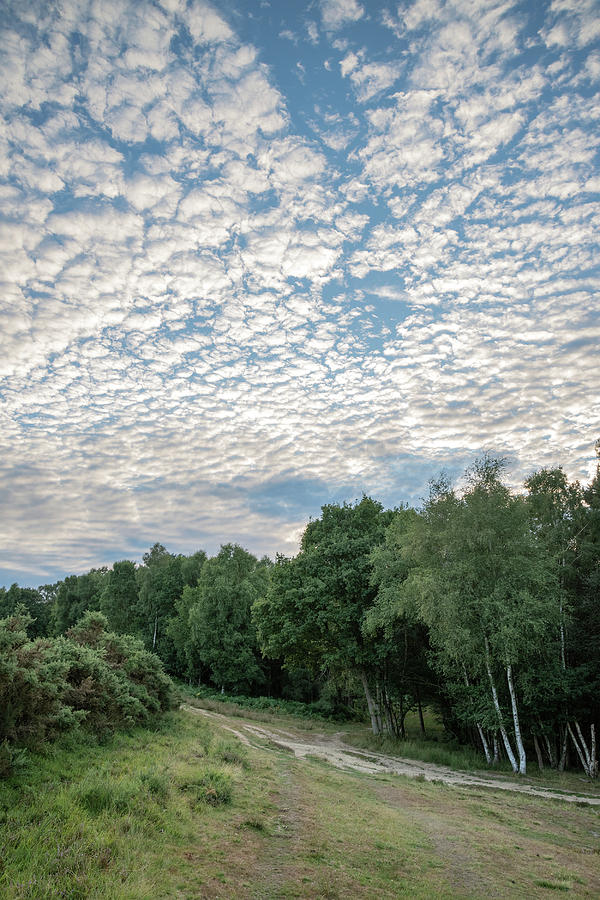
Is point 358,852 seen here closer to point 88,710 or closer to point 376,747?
point 88,710

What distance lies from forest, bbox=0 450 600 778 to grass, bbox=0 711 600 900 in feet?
5.52

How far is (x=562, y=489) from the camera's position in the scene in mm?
30375

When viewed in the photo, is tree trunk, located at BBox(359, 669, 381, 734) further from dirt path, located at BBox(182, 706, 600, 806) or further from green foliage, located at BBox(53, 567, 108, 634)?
green foliage, located at BBox(53, 567, 108, 634)

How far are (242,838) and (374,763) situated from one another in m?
19.2

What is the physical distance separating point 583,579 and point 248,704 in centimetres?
3579

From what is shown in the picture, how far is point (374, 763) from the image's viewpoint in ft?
82.9

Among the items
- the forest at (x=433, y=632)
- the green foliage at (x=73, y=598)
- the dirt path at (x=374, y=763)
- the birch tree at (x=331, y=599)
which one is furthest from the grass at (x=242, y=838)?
the green foliage at (x=73, y=598)

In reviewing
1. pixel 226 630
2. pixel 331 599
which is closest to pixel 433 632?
pixel 331 599

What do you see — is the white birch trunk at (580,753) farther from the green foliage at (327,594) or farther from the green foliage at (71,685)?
the green foliage at (71,685)

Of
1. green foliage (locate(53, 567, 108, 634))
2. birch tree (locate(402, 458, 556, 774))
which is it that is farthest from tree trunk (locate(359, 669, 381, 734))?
green foliage (locate(53, 567, 108, 634))

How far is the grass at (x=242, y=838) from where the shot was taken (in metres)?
6.66

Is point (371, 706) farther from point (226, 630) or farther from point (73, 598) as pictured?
point (73, 598)

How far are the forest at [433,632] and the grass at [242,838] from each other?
168 centimetres

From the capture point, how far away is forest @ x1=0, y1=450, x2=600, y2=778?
13977 mm
